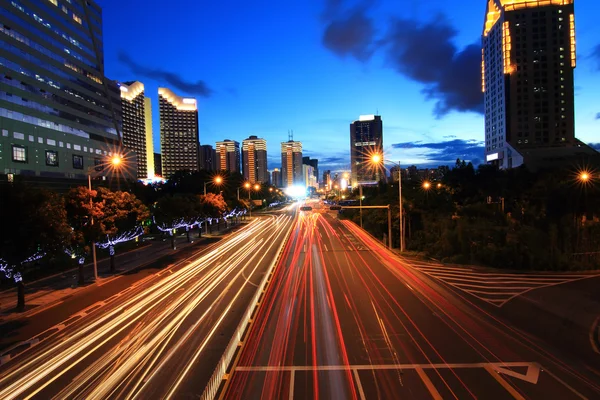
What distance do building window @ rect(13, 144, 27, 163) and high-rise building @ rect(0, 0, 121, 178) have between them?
17 centimetres

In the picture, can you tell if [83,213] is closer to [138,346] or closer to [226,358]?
[138,346]

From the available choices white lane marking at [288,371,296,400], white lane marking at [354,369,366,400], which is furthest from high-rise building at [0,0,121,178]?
white lane marking at [354,369,366,400]

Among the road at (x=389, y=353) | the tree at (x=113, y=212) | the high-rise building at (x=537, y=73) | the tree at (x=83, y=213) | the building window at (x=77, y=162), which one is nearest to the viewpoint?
the road at (x=389, y=353)

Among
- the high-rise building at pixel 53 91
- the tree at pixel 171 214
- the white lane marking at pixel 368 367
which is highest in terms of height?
the high-rise building at pixel 53 91

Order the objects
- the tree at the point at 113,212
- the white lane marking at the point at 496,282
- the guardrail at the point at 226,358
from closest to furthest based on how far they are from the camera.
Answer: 1. the guardrail at the point at 226,358
2. the white lane marking at the point at 496,282
3. the tree at the point at 113,212

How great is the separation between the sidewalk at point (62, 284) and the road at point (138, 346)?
2828 millimetres

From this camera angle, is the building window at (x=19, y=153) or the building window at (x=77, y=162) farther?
the building window at (x=77, y=162)

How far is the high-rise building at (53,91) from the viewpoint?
65750mm

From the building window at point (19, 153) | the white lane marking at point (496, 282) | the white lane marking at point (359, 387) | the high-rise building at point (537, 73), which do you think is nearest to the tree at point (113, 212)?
the white lane marking at point (359, 387)

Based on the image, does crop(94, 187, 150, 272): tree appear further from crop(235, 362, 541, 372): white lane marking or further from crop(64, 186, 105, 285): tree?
crop(235, 362, 541, 372): white lane marking

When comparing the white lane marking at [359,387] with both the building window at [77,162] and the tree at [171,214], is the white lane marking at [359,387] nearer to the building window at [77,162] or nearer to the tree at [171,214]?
the tree at [171,214]

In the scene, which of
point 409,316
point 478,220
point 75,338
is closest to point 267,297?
point 409,316

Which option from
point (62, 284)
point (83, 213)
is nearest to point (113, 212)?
point (83, 213)

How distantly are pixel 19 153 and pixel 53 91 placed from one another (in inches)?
682
